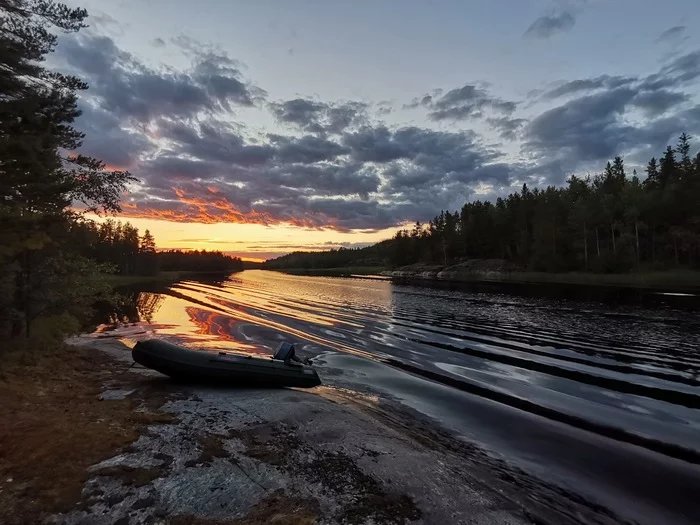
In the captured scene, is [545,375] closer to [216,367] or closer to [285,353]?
[285,353]

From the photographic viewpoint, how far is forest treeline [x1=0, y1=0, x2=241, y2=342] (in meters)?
10.5

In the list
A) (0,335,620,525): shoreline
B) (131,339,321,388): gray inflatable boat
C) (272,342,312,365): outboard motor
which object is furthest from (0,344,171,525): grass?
(272,342,312,365): outboard motor

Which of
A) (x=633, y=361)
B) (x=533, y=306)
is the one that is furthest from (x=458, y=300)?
(x=633, y=361)

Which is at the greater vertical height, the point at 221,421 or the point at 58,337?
the point at 58,337

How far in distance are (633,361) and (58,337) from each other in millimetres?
23262

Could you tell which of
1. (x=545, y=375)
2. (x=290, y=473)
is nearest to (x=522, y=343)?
(x=545, y=375)

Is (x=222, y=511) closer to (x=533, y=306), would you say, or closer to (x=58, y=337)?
(x=58, y=337)

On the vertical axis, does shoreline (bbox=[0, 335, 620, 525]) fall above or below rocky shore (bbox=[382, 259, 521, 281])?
below

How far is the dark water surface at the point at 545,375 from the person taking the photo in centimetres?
877

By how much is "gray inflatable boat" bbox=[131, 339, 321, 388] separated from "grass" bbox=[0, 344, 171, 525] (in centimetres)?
140

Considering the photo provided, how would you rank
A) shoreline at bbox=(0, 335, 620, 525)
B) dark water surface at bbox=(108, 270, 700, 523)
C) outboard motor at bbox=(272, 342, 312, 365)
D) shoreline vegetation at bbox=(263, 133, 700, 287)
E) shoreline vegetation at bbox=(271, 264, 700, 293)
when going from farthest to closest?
1. shoreline vegetation at bbox=(263, 133, 700, 287)
2. shoreline vegetation at bbox=(271, 264, 700, 293)
3. outboard motor at bbox=(272, 342, 312, 365)
4. dark water surface at bbox=(108, 270, 700, 523)
5. shoreline at bbox=(0, 335, 620, 525)

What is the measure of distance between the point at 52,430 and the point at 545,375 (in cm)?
1552

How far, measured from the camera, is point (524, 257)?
297ft

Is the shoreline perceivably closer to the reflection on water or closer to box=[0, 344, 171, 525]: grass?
box=[0, 344, 171, 525]: grass
